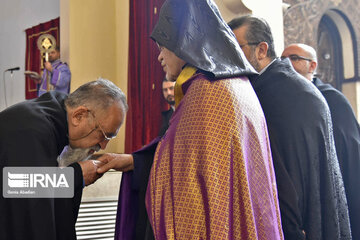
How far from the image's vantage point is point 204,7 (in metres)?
2.25

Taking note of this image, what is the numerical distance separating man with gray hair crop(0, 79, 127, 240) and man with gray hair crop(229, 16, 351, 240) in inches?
30.5

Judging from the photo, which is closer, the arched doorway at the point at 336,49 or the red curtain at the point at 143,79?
the red curtain at the point at 143,79

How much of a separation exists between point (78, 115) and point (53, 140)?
22cm

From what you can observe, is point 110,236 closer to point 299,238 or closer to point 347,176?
point 347,176

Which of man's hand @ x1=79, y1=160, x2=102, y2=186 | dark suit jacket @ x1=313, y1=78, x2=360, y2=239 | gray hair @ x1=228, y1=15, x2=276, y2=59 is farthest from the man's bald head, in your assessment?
man's hand @ x1=79, y1=160, x2=102, y2=186

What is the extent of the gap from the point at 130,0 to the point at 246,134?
207 inches

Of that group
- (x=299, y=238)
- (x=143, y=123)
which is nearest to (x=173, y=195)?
(x=299, y=238)

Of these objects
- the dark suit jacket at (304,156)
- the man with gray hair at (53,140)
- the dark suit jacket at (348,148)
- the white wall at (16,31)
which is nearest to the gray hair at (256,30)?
the dark suit jacket at (304,156)

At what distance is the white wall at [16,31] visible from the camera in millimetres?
11562

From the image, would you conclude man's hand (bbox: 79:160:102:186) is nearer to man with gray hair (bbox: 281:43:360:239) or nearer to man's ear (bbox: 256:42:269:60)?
man's ear (bbox: 256:42:269:60)

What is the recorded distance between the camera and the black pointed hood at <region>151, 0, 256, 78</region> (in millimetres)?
2164

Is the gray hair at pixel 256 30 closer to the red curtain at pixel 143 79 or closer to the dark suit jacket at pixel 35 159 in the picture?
the dark suit jacket at pixel 35 159

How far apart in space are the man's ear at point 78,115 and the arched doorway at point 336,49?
25.0 feet

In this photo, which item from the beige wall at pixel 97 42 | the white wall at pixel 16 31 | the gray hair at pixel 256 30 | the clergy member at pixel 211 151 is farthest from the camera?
the white wall at pixel 16 31
